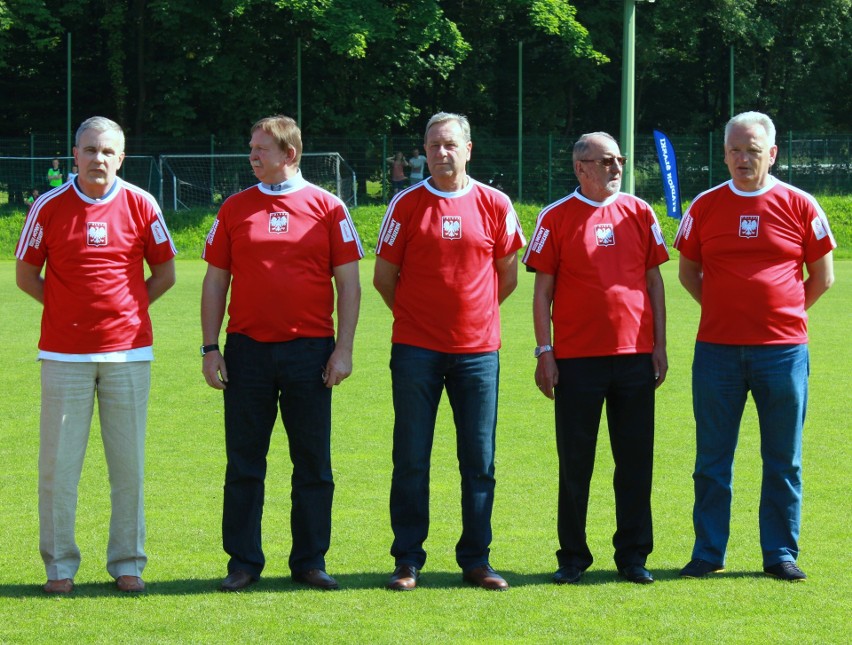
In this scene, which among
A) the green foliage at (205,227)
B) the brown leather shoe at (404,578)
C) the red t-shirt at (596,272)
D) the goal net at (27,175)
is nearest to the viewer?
the brown leather shoe at (404,578)

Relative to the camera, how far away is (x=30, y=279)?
5.42m

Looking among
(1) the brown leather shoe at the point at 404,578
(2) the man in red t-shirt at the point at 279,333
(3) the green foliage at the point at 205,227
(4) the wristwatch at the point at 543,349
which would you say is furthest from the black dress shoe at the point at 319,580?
(3) the green foliage at the point at 205,227

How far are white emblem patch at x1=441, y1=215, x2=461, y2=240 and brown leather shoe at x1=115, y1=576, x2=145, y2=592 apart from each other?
1879mm

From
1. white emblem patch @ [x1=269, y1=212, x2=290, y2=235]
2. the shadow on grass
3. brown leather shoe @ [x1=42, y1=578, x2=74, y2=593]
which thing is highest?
white emblem patch @ [x1=269, y1=212, x2=290, y2=235]

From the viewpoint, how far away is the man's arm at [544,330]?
17.7ft

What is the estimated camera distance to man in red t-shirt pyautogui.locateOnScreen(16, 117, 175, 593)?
5148mm

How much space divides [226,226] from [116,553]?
142 cm

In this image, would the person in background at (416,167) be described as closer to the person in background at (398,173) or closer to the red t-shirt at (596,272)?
the person in background at (398,173)

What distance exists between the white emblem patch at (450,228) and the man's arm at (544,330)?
0.39m

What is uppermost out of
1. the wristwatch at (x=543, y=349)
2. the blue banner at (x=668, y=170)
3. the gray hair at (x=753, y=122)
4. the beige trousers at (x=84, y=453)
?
the blue banner at (x=668, y=170)

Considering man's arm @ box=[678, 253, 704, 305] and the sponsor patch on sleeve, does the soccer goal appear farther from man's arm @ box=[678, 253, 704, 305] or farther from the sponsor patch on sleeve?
the sponsor patch on sleeve

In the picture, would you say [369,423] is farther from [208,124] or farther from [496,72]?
[496,72]

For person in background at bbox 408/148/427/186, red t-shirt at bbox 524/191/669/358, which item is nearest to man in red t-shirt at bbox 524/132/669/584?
red t-shirt at bbox 524/191/669/358

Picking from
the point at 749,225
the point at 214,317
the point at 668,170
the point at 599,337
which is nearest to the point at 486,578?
the point at 599,337
